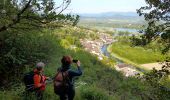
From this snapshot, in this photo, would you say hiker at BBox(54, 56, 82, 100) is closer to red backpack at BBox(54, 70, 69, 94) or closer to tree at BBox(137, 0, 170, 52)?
red backpack at BBox(54, 70, 69, 94)

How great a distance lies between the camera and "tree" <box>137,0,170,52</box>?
13898 millimetres

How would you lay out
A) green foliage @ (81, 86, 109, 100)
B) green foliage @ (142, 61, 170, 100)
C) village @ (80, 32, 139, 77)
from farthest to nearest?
village @ (80, 32, 139, 77) → green foliage @ (81, 86, 109, 100) → green foliage @ (142, 61, 170, 100)

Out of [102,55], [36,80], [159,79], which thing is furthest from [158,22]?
[102,55]

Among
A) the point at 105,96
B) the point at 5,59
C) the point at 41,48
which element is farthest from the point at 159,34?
the point at 41,48

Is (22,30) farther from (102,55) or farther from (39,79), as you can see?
(102,55)

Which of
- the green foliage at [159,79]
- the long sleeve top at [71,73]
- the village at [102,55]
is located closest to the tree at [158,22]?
the green foliage at [159,79]

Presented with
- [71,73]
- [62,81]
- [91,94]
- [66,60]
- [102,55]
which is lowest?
[102,55]

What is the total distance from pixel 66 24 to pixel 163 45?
14.3ft

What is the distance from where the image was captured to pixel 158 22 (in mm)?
14781

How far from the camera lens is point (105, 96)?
15.4 m

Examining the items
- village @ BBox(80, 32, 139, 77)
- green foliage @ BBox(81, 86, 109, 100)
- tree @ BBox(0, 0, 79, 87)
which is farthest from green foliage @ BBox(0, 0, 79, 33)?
village @ BBox(80, 32, 139, 77)

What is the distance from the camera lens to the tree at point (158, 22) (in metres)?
13.9

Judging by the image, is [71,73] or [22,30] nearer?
[71,73]

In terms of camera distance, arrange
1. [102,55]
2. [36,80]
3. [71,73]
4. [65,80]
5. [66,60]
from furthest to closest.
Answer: [102,55], [36,80], [65,80], [71,73], [66,60]
